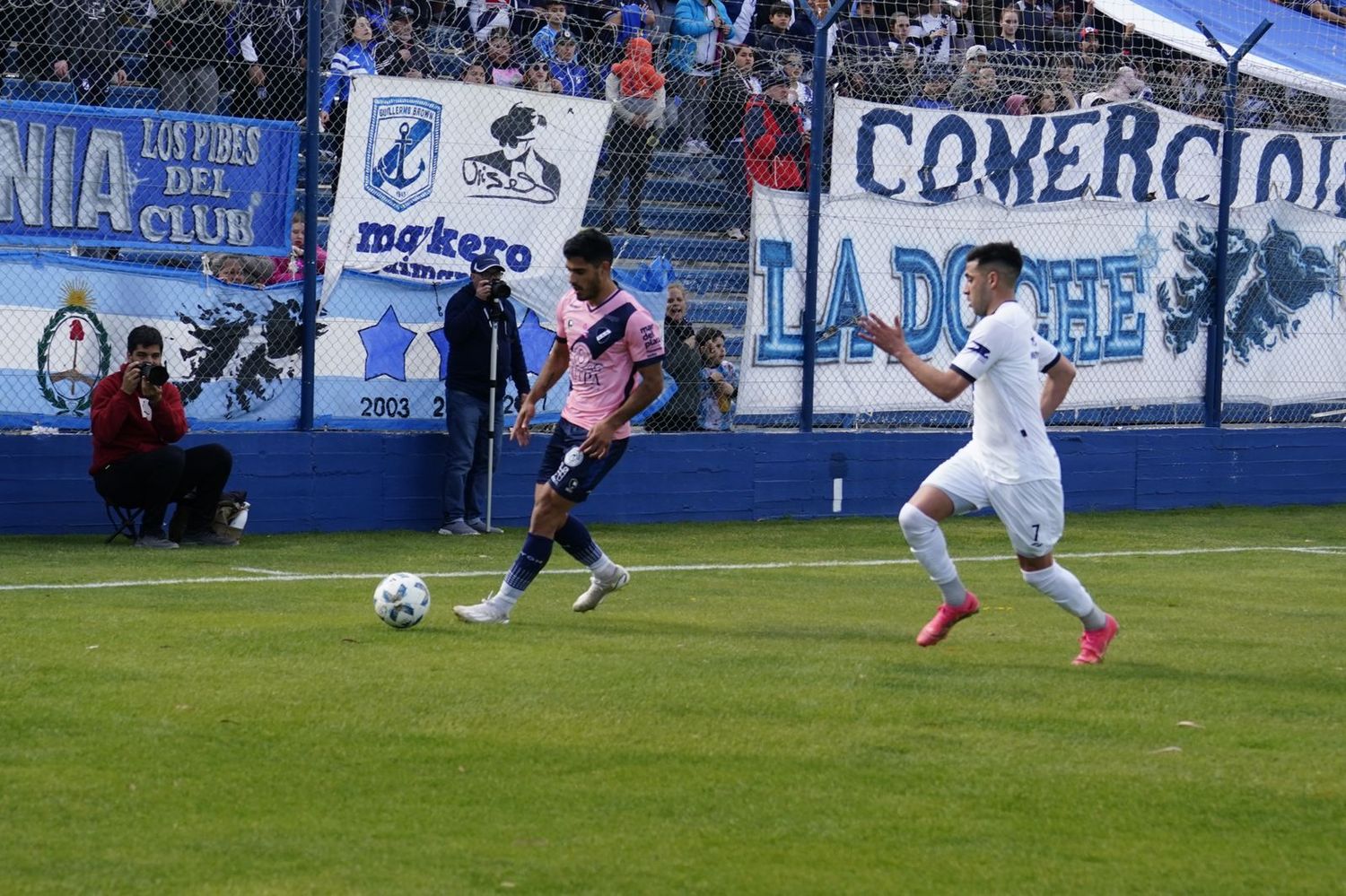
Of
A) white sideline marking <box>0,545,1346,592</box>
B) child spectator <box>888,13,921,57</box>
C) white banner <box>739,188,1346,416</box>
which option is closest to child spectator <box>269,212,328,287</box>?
white sideline marking <box>0,545,1346,592</box>

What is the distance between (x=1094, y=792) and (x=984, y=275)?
3.26 metres

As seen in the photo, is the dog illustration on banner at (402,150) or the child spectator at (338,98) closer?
the child spectator at (338,98)

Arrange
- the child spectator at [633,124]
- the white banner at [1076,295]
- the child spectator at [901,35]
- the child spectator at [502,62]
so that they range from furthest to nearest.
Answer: the child spectator at [901,35]
the white banner at [1076,295]
the child spectator at [633,124]
the child spectator at [502,62]

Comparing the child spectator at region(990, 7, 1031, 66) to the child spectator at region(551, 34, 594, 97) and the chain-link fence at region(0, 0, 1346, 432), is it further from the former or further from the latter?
the child spectator at region(551, 34, 594, 97)

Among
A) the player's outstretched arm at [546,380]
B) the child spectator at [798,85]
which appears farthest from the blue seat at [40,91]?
the child spectator at [798,85]

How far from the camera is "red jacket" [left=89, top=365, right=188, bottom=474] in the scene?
43.0 feet

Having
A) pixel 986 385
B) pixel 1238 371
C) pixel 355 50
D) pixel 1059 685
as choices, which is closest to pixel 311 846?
pixel 1059 685

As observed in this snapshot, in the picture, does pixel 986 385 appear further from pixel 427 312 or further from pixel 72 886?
pixel 427 312

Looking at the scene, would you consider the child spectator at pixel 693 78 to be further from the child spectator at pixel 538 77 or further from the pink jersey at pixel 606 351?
the pink jersey at pixel 606 351

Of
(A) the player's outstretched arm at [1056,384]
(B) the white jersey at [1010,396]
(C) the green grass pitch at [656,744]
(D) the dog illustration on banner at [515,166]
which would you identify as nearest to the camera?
(C) the green grass pitch at [656,744]

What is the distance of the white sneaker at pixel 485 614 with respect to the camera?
9.70m

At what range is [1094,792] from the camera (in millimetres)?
6145

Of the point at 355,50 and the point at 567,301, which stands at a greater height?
the point at 355,50

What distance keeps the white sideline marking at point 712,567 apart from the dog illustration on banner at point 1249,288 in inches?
159
